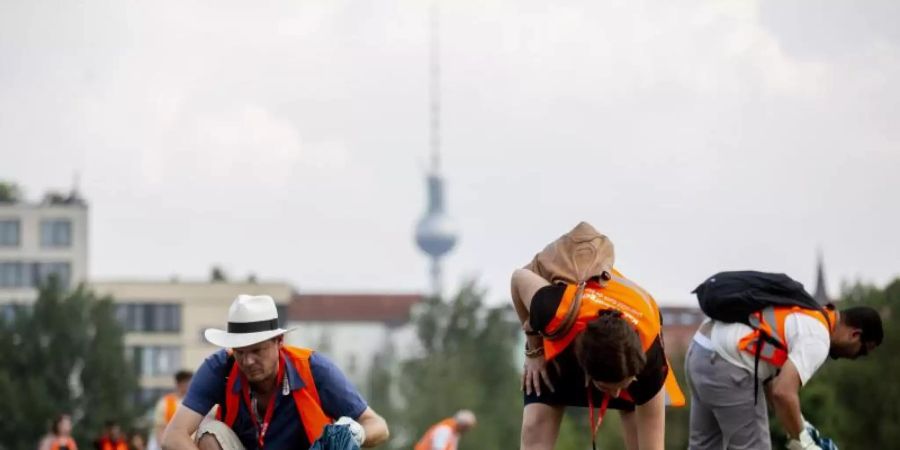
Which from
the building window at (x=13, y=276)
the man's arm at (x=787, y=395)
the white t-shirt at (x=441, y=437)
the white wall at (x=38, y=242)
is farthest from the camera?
the building window at (x=13, y=276)

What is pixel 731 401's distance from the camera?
10.6 meters

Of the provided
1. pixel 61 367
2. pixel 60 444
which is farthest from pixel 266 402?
pixel 61 367

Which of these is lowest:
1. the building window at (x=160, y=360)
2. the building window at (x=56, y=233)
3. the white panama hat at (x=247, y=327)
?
the building window at (x=160, y=360)

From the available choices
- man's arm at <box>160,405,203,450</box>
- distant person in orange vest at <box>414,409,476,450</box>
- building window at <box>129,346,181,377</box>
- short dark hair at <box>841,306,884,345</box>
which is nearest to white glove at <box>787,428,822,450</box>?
short dark hair at <box>841,306,884,345</box>

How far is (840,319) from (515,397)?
90.6 metres

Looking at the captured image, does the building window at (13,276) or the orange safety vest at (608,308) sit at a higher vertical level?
the orange safety vest at (608,308)

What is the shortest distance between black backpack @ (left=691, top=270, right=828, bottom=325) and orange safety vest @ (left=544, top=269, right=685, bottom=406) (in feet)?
5.48

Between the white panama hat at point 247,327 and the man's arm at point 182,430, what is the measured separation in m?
0.34

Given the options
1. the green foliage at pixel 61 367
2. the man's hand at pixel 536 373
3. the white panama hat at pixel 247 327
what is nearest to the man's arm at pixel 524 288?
the man's hand at pixel 536 373

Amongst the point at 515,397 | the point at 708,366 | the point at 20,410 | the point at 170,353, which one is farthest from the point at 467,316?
the point at 708,366

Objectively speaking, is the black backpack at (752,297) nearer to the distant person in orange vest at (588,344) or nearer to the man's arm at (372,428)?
the distant person in orange vest at (588,344)

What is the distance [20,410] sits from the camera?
101000 mm

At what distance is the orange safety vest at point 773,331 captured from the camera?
1045 centimetres

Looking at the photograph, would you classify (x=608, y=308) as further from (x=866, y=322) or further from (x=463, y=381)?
(x=463, y=381)
